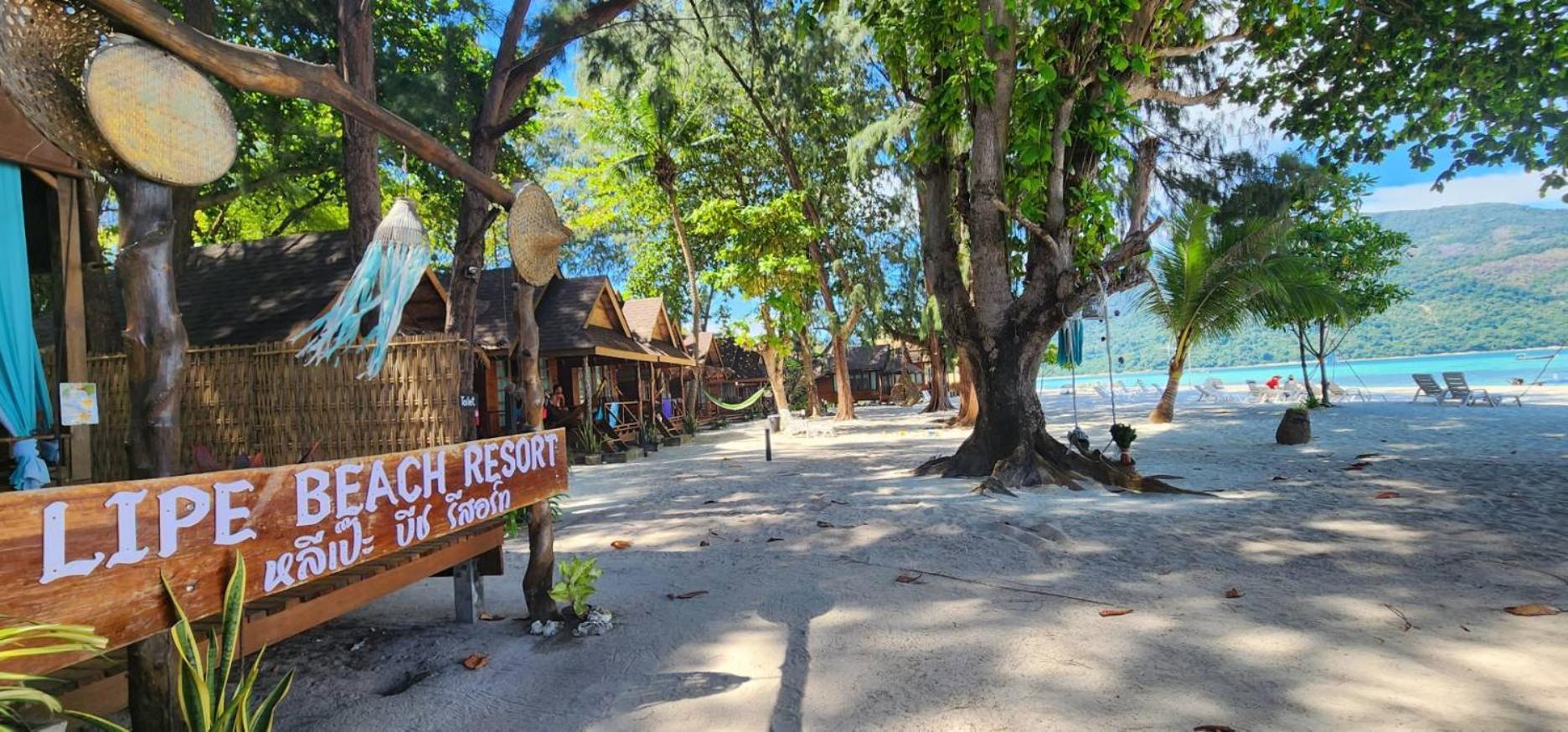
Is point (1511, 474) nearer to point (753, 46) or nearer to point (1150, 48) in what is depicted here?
point (1150, 48)

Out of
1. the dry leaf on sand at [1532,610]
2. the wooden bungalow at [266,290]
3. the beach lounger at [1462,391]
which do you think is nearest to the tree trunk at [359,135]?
the wooden bungalow at [266,290]

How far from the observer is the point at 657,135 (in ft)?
66.4

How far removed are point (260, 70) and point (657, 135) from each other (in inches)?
725

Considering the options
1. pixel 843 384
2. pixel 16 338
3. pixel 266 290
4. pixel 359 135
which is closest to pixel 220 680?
pixel 16 338

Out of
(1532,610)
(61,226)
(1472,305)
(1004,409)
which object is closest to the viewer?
(1532,610)

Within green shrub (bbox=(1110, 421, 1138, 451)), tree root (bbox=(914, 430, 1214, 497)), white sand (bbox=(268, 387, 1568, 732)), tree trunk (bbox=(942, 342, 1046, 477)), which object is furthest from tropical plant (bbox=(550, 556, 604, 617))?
green shrub (bbox=(1110, 421, 1138, 451))

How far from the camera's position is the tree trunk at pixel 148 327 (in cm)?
226

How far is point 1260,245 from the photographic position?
15359 millimetres

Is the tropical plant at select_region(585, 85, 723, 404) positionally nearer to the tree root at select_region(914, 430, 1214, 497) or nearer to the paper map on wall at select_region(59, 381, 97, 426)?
the tree root at select_region(914, 430, 1214, 497)

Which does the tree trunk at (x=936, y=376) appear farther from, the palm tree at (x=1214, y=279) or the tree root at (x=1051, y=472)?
the tree root at (x=1051, y=472)

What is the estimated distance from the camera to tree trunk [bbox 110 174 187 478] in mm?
2258

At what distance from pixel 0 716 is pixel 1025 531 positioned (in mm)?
5844

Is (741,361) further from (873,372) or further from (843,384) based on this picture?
(873,372)

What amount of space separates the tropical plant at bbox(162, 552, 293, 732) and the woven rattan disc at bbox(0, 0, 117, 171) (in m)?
1.39
